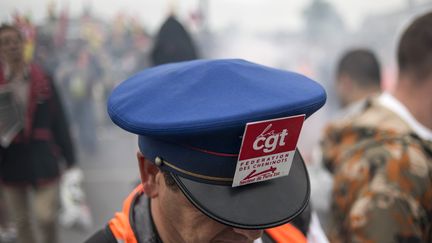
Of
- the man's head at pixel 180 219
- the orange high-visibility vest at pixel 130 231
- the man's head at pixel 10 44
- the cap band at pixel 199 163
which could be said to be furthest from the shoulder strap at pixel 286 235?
the man's head at pixel 10 44

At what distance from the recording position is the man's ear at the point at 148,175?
1162mm

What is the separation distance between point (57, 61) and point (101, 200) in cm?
339

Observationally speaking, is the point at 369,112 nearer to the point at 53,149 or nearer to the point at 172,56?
the point at 172,56

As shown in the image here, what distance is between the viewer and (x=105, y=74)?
9.98 meters

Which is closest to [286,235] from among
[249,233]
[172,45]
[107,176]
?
[249,233]

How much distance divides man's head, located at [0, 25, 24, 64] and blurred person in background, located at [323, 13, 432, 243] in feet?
7.84

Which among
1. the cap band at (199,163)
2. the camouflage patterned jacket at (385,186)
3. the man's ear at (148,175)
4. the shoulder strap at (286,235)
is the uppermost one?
the cap band at (199,163)

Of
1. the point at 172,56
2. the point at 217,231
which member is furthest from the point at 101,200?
the point at 217,231

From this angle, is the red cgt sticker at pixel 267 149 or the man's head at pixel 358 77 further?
the man's head at pixel 358 77

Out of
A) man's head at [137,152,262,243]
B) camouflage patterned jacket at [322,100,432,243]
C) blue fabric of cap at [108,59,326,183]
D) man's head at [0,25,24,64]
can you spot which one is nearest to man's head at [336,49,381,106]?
camouflage patterned jacket at [322,100,432,243]

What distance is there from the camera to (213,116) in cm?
100

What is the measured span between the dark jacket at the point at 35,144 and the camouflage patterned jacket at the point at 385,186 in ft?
8.08

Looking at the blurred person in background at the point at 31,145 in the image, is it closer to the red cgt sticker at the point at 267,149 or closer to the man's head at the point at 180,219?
the man's head at the point at 180,219

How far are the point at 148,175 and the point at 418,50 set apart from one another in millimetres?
1347
